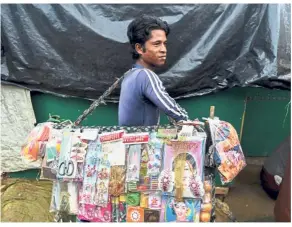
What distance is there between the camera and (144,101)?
6.74 ft

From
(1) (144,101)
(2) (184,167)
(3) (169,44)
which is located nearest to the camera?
→ (2) (184,167)

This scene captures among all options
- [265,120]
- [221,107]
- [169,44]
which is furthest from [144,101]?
[265,120]

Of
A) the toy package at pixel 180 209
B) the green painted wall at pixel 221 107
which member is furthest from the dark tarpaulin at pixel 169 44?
the toy package at pixel 180 209

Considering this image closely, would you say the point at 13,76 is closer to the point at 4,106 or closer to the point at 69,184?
the point at 4,106

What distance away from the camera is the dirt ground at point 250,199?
323 cm

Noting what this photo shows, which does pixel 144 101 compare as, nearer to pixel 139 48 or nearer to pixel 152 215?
pixel 139 48

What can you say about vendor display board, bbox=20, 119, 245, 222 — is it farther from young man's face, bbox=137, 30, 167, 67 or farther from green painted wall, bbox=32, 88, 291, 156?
green painted wall, bbox=32, 88, 291, 156

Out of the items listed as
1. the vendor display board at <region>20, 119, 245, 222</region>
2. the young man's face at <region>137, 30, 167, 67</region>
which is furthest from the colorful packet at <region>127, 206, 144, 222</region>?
the young man's face at <region>137, 30, 167, 67</region>

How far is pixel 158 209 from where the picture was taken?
1.92 meters

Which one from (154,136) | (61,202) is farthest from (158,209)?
(61,202)

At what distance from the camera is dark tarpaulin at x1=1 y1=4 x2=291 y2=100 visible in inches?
115

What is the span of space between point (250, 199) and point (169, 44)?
194 cm

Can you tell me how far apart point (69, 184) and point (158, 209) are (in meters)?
0.57

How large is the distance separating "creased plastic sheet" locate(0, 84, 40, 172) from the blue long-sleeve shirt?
1.62 metres
